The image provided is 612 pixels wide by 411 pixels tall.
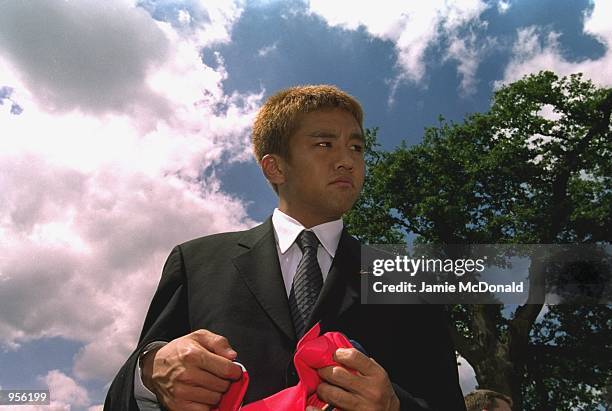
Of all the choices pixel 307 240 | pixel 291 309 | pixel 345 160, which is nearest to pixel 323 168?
pixel 345 160

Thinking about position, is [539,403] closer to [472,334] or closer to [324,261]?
[472,334]

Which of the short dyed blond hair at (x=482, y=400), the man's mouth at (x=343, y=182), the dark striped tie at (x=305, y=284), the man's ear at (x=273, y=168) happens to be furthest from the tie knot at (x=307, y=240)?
the short dyed blond hair at (x=482, y=400)

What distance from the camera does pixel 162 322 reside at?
2.37 meters

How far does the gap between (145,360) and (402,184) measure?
2158 centimetres

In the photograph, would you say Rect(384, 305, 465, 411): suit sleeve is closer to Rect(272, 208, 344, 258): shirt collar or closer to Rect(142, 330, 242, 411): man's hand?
Rect(272, 208, 344, 258): shirt collar

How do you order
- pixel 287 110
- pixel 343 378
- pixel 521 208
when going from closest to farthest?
pixel 343 378, pixel 287 110, pixel 521 208

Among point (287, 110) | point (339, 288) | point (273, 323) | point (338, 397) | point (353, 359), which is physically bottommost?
point (338, 397)

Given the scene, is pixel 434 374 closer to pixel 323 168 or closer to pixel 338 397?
pixel 338 397

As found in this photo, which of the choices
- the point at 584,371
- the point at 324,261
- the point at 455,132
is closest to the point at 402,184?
the point at 455,132

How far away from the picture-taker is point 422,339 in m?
2.47

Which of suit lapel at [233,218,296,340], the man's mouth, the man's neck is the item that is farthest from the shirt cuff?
the man's mouth

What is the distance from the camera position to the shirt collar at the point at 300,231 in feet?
9.11

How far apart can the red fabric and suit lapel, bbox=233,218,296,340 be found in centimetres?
39

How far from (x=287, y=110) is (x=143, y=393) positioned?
1.59 m
